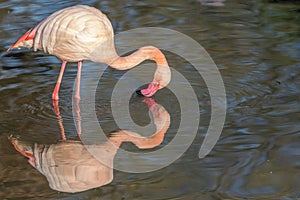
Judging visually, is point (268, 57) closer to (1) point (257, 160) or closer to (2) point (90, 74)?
(2) point (90, 74)

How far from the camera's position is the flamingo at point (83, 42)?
6.55m

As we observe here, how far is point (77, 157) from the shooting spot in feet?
18.2

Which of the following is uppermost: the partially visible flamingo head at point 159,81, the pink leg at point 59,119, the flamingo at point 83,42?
the flamingo at point 83,42

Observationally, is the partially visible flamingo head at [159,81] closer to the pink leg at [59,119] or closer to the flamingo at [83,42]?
the flamingo at [83,42]

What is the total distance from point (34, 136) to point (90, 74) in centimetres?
161

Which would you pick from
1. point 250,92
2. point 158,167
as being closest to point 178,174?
point 158,167

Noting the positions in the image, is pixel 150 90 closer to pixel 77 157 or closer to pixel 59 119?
pixel 59 119

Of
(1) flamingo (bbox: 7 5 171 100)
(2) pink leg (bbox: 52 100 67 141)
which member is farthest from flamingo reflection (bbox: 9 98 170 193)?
(1) flamingo (bbox: 7 5 171 100)

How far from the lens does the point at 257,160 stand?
5.34 metres

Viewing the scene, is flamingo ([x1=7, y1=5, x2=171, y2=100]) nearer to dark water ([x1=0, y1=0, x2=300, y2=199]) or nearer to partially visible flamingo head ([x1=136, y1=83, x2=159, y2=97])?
partially visible flamingo head ([x1=136, y1=83, x2=159, y2=97])

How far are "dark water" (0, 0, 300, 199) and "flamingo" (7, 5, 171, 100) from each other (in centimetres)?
24

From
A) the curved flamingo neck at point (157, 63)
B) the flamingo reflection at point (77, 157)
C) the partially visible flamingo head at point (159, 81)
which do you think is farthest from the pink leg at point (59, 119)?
the partially visible flamingo head at point (159, 81)

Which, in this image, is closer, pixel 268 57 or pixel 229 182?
pixel 229 182

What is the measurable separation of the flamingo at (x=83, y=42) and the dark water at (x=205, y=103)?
244mm
